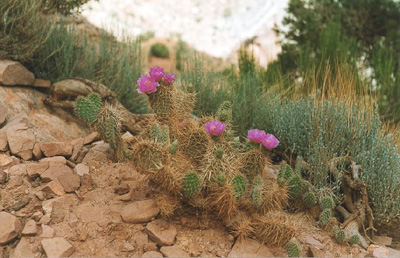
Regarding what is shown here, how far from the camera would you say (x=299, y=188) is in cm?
Result: 376

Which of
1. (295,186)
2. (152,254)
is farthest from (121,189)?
(295,186)

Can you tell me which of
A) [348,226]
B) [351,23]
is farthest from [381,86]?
[348,226]

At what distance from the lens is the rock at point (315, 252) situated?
3357mm

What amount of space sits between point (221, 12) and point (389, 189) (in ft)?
53.8

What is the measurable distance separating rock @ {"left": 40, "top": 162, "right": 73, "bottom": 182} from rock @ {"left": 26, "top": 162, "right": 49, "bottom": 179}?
0.04 meters

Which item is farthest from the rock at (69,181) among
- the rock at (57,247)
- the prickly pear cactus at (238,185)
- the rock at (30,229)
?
the prickly pear cactus at (238,185)

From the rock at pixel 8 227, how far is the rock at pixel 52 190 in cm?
31

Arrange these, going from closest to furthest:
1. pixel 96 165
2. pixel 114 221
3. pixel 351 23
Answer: pixel 114 221 → pixel 96 165 → pixel 351 23

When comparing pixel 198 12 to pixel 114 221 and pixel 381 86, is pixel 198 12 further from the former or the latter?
pixel 114 221

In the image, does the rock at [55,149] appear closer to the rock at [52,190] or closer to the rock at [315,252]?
the rock at [52,190]

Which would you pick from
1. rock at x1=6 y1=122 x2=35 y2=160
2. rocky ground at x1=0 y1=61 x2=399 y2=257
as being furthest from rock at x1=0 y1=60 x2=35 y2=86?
rock at x1=6 y1=122 x2=35 y2=160

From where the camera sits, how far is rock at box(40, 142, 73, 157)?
3.95 m

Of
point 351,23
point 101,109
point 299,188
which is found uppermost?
point 351,23

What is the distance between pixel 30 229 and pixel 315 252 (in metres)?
1.82
